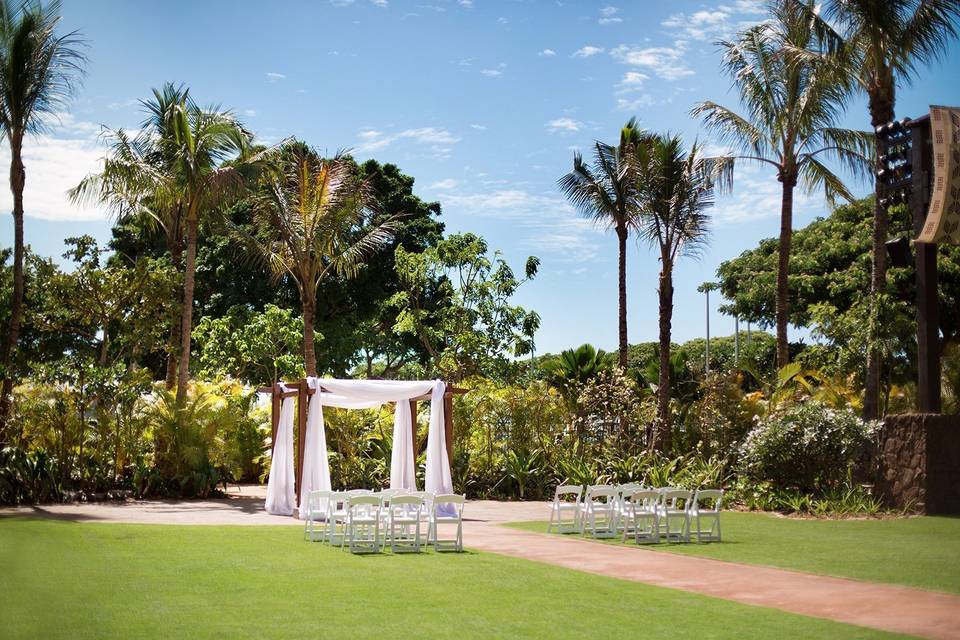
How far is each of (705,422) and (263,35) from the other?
1275 centimetres

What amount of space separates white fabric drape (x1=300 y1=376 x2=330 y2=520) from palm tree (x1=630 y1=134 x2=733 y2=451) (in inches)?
333

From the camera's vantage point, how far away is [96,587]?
8.73m

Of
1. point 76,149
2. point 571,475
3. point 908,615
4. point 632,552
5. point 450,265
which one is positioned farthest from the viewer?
point 450,265

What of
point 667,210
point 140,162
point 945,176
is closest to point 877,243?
point 945,176

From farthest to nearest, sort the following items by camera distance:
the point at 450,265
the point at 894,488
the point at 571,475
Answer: the point at 450,265
the point at 571,475
the point at 894,488

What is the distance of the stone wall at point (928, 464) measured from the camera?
55.4ft

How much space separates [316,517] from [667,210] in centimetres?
1103

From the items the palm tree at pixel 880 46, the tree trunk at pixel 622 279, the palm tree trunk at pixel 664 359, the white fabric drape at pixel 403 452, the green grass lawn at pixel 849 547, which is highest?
the palm tree at pixel 880 46

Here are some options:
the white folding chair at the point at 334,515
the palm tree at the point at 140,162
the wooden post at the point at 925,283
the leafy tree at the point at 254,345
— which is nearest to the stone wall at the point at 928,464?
the wooden post at the point at 925,283

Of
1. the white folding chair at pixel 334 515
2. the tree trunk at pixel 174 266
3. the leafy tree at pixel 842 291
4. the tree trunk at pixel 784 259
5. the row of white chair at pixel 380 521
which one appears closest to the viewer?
the row of white chair at pixel 380 521

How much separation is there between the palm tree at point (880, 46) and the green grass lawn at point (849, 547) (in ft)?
15.7

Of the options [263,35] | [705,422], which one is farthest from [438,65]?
[705,422]

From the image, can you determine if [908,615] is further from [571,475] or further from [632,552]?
[571,475]

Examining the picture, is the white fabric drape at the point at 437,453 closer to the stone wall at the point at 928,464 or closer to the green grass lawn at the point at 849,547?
the green grass lawn at the point at 849,547
